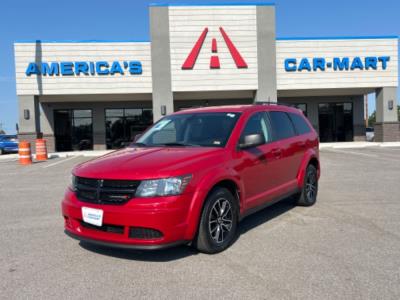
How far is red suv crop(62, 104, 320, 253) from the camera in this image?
363cm

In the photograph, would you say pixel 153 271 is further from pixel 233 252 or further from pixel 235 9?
pixel 235 9

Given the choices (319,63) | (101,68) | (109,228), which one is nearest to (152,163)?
(109,228)

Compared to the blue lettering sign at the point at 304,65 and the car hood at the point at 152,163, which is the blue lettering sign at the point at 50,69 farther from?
the car hood at the point at 152,163

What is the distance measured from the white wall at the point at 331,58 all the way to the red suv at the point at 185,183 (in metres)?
17.2

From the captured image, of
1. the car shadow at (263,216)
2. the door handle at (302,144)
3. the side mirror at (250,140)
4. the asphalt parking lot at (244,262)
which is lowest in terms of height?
the asphalt parking lot at (244,262)

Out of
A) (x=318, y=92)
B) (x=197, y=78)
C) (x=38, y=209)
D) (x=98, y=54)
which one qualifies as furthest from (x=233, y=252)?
(x=318, y=92)

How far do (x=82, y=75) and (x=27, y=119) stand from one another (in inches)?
158

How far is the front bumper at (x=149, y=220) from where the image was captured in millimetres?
3562

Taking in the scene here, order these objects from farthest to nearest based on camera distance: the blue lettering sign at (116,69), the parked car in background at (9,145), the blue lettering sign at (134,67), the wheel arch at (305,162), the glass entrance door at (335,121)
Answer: the glass entrance door at (335,121), the parked car in background at (9,145), the blue lettering sign at (134,67), the blue lettering sign at (116,69), the wheel arch at (305,162)

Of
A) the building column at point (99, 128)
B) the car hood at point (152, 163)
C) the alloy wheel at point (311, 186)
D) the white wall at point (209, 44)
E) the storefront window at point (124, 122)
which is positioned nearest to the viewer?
the car hood at point (152, 163)

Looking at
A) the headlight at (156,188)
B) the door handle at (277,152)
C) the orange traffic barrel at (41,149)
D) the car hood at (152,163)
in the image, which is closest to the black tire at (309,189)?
the door handle at (277,152)

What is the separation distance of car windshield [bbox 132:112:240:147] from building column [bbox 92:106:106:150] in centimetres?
2049

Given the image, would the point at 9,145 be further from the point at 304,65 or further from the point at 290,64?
the point at 304,65

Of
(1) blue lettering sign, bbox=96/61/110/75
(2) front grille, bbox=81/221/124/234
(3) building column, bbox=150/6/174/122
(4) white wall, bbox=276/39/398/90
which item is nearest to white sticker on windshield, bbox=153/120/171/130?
(2) front grille, bbox=81/221/124/234
